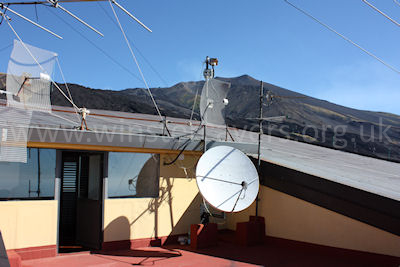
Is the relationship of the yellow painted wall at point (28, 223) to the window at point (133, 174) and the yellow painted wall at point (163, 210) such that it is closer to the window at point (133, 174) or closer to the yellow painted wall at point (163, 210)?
the yellow painted wall at point (163, 210)

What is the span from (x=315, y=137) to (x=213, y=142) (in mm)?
44050

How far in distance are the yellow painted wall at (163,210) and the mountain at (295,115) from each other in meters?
13.0

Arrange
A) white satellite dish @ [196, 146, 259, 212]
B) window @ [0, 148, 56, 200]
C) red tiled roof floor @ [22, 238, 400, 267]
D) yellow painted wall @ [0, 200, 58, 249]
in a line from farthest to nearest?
white satellite dish @ [196, 146, 259, 212] < red tiled roof floor @ [22, 238, 400, 267] < window @ [0, 148, 56, 200] < yellow painted wall @ [0, 200, 58, 249]

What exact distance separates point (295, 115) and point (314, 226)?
65908mm

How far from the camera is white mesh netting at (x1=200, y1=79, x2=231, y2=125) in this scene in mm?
9430

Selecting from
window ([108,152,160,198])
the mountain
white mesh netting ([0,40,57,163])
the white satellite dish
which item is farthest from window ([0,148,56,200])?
the mountain

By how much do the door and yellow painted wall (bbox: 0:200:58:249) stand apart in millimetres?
1081

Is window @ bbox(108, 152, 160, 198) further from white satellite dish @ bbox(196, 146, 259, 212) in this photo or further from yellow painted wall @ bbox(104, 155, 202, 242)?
white satellite dish @ bbox(196, 146, 259, 212)

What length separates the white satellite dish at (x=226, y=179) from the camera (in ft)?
24.0

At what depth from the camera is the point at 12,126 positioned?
21.1 feet

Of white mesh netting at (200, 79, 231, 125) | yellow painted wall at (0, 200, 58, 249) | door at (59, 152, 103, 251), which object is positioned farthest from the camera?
white mesh netting at (200, 79, 231, 125)

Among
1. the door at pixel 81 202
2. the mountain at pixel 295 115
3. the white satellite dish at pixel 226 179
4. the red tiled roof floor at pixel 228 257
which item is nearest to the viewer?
the red tiled roof floor at pixel 228 257

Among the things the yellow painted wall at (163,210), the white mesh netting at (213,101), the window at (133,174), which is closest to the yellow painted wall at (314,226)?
the yellow painted wall at (163,210)

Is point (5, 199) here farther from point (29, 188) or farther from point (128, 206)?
point (128, 206)
